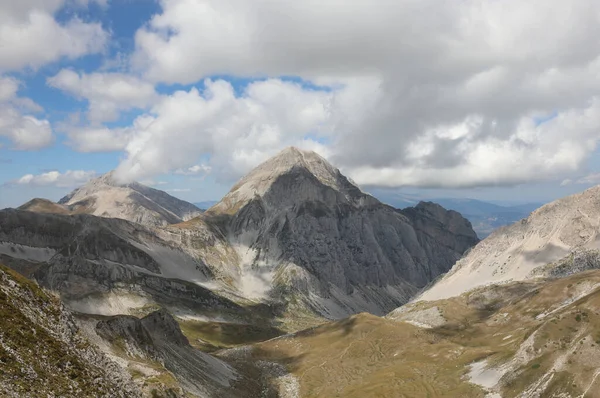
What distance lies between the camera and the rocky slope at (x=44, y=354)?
1569 inches

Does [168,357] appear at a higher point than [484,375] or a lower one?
higher

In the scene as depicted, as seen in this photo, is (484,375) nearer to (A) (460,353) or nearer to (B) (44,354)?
(A) (460,353)

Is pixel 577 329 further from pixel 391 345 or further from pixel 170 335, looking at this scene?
pixel 170 335

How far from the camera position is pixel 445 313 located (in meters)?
196

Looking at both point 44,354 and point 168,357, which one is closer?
point 44,354

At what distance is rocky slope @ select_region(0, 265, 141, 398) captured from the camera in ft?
131

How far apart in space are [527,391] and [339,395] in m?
47.8

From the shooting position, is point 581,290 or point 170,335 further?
point 581,290

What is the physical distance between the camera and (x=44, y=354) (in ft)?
147

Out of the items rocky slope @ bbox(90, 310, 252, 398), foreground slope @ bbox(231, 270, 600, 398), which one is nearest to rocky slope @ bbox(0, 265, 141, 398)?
rocky slope @ bbox(90, 310, 252, 398)

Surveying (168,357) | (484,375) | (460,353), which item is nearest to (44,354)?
(168,357)

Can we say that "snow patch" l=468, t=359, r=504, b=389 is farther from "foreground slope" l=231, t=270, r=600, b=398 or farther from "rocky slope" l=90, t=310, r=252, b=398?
"rocky slope" l=90, t=310, r=252, b=398

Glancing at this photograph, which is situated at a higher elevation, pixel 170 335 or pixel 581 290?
pixel 170 335

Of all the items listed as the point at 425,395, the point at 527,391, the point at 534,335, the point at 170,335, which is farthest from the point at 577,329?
the point at 170,335
